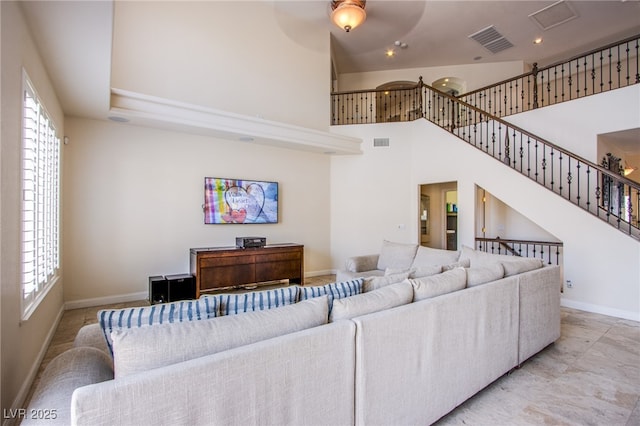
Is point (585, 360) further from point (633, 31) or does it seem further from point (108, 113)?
point (633, 31)

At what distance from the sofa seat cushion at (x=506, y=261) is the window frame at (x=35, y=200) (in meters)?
4.00

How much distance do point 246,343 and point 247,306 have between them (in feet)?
1.10

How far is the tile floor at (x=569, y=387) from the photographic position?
208cm

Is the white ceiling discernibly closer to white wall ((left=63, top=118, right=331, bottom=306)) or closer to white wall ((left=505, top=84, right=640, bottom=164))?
white wall ((left=63, top=118, right=331, bottom=306))

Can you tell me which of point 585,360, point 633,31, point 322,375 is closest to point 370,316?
point 322,375

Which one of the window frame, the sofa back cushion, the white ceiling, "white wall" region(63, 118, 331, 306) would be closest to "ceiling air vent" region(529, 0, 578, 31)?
the white ceiling

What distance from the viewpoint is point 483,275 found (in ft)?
8.45

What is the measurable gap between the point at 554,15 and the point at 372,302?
7.42m

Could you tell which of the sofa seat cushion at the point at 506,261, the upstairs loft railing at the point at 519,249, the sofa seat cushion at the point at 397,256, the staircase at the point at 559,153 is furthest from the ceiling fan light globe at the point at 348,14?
the upstairs loft railing at the point at 519,249

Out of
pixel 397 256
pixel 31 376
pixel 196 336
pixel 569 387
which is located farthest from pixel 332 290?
pixel 397 256

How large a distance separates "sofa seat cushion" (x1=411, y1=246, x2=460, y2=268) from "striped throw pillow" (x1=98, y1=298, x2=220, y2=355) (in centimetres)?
324

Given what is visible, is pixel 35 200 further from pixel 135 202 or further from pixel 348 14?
pixel 348 14

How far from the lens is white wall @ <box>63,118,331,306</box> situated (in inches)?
177

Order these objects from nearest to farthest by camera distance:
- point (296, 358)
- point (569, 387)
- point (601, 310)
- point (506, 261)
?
point (296, 358) → point (569, 387) → point (506, 261) → point (601, 310)
